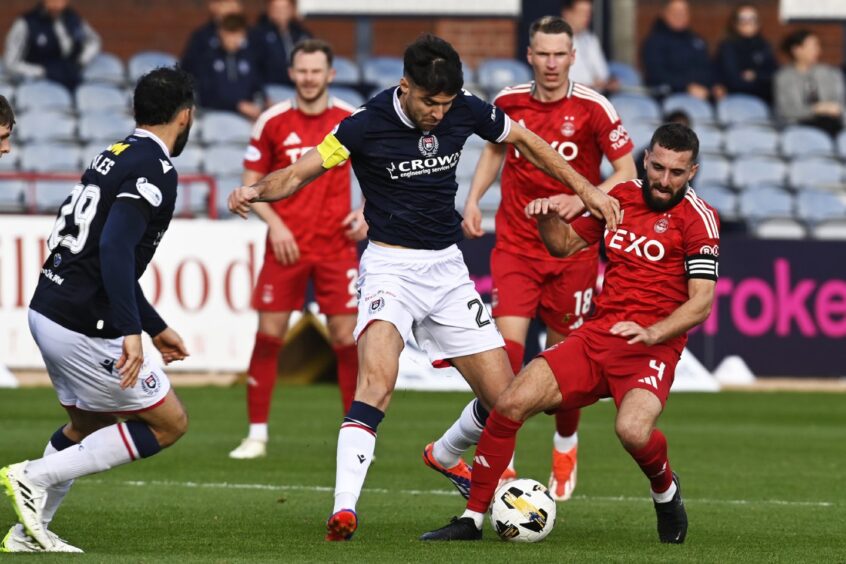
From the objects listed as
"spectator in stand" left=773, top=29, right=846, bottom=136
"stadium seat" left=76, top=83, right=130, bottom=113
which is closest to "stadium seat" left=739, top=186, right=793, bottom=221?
"spectator in stand" left=773, top=29, right=846, bottom=136

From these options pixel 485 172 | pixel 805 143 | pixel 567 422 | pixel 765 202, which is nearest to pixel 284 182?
pixel 485 172

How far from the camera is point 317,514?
26.4ft

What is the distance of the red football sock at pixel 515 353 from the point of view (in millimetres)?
8930

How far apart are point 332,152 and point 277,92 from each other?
11122 millimetres

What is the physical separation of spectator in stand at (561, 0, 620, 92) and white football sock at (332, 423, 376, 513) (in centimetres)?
1146

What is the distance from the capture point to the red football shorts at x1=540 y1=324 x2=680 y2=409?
7328mm

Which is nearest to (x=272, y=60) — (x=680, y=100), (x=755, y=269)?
(x=680, y=100)

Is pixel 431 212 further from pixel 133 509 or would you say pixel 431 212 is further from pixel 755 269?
pixel 755 269

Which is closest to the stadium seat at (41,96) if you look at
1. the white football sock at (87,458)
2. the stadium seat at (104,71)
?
the stadium seat at (104,71)

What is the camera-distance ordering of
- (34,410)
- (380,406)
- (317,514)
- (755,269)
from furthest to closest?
(755,269), (34,410), (317,514), (380,406)

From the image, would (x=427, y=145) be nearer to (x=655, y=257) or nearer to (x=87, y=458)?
(x=655, y=257)

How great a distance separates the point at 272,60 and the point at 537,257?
976 centimetres

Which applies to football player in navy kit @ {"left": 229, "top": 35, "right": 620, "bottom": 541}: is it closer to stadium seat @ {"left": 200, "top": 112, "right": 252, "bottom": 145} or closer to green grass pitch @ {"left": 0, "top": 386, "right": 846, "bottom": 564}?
green grass pitch @ {"left": 0, "top": 386, "right": 846, "bottom": 564}

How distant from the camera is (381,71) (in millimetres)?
19125
